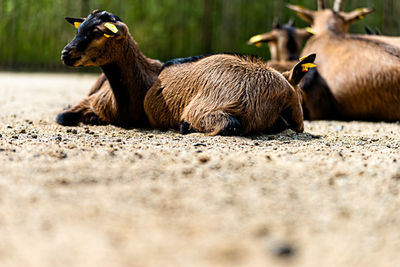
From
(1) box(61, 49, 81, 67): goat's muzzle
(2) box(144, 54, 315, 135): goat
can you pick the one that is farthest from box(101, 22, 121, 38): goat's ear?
(2) box(144, 54, 315, 135): goat

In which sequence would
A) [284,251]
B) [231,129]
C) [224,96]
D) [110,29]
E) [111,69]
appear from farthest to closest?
[111,69]
[110,29]
[224,96]
[231,129]
[284,251]

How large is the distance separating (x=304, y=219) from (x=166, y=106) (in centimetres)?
245

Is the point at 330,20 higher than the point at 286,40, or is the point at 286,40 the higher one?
the point at 330,20

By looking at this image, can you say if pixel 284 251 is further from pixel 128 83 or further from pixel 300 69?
pixel 128 83

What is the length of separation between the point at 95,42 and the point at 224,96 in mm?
1259

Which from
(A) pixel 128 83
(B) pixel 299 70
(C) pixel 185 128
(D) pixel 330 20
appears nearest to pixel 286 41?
(D) pixel 330 20

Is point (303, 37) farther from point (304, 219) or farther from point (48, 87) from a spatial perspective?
point (304, 219)

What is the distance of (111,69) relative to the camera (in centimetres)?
441

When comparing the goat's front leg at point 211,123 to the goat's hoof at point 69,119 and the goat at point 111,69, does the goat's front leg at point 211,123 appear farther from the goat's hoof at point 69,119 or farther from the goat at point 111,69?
the goat's hoof at point 69,119

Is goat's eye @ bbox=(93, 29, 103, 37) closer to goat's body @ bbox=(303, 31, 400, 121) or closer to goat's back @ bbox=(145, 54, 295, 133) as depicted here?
goat's back @ bbox=(145, 54, 295, 133)

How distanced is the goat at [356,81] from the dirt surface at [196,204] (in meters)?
2.25

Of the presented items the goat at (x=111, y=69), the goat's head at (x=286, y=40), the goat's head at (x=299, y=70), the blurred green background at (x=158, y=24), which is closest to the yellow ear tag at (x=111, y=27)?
the goat at (x=111, y=69)

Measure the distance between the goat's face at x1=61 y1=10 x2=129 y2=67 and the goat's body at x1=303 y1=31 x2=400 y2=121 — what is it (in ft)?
8.46

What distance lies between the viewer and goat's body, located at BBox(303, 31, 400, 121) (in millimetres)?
5406
